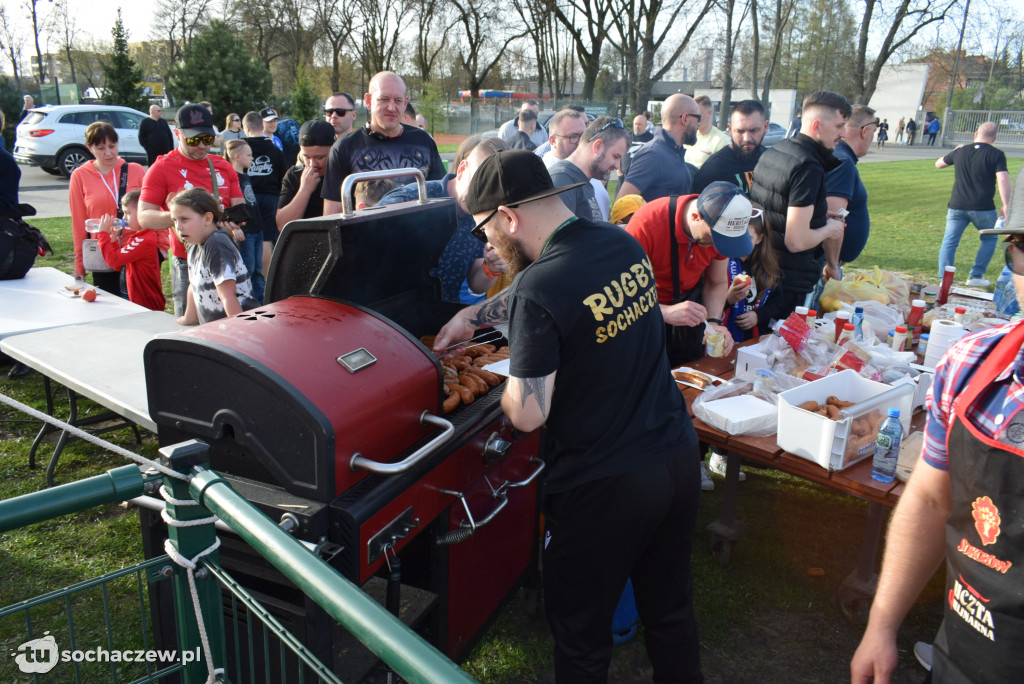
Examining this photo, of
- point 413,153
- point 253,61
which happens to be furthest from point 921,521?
point 253,61

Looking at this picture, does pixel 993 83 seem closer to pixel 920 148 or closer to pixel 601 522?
pixel 920 148

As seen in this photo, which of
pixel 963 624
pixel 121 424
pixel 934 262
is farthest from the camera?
pixel 934 262

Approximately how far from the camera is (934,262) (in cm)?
951

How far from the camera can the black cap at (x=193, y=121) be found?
15.9 feet

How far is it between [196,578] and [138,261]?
4359 mm

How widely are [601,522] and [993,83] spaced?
1986 inches

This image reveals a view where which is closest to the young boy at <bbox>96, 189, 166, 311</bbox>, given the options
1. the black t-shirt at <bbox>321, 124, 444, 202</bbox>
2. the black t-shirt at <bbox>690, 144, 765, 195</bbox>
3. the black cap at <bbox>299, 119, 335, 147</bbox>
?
the black cap at <bbox>299, 119, 335, 147</bbox>

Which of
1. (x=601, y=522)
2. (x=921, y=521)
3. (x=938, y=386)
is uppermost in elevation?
(x=938, y=386)

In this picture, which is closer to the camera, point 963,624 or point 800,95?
point 963,624

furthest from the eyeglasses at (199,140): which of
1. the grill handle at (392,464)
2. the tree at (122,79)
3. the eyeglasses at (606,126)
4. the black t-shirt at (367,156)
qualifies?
the tree at (122,79)

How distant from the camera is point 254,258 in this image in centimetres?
625

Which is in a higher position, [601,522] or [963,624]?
[963,624]

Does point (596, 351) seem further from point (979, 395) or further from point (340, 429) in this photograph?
point (979, 395)

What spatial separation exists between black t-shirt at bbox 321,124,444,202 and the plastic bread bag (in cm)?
236
